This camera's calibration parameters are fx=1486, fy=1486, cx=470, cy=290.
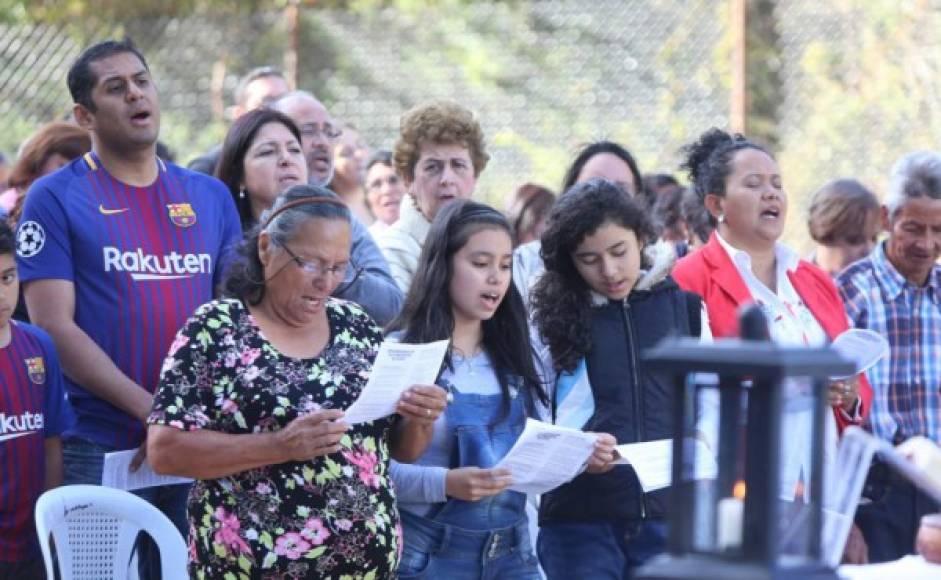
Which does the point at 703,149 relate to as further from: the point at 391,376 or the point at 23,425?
the point at 23,425

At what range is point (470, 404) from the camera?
4473mm

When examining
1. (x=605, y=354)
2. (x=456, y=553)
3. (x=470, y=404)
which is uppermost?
(x=605, y=354)

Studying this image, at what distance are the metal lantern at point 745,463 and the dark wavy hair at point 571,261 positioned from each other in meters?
2.10

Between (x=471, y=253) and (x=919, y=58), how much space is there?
21.2 ft

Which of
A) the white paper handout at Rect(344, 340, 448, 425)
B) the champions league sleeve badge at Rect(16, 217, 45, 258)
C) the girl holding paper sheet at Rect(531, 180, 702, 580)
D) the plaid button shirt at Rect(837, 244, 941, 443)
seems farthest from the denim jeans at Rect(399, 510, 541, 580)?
the plaid button shirt at Rect(837, 244, 941, 443)

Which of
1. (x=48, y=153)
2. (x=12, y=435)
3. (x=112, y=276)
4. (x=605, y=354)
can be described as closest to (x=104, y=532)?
(x=12, y=435)

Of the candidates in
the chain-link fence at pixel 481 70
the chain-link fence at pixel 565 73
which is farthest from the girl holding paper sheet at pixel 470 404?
the chain-link fence at pixel 481 70

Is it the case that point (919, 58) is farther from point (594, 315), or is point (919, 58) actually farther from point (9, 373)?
point (9, 373)

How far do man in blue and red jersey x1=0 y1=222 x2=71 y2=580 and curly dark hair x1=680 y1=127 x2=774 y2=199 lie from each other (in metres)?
2.47

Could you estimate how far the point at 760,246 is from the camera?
17.9 feet

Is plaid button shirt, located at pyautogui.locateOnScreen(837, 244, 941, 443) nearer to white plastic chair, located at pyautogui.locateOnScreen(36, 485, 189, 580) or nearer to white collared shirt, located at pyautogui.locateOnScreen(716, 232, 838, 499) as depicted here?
white collared shirt, located at pyautogui.locateOnScreen(716, 232, 838, 499)

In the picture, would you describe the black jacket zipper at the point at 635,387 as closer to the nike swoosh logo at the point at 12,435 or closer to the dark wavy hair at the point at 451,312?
the dark wavy hair at the point at 451,312

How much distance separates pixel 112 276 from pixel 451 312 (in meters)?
1.06

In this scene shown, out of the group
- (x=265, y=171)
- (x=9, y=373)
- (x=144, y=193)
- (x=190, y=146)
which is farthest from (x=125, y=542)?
(x=190, y=146)
